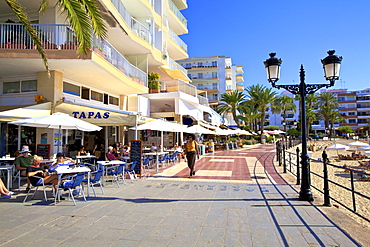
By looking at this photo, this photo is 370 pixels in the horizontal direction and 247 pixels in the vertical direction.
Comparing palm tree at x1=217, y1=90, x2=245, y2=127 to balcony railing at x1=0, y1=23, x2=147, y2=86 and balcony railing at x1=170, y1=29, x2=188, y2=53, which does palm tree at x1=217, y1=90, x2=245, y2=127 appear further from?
balcony railing at x1=0, y1=23, x2=147, y2=86

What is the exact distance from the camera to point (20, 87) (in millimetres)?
11875

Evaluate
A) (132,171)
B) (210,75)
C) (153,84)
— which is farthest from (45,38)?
(210,75)

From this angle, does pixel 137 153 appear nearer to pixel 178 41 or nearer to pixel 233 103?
pixel 178 41

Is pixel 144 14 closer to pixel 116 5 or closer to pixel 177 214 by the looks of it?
pixel 116 5

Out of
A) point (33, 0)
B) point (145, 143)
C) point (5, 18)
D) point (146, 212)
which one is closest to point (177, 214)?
point (146, 212)

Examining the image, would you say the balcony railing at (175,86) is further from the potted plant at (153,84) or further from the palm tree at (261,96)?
the palm tree at (261,96)

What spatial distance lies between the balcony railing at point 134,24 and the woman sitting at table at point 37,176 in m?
10.5

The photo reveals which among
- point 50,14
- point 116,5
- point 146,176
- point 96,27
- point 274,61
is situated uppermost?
point 116,5

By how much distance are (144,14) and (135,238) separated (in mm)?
18990

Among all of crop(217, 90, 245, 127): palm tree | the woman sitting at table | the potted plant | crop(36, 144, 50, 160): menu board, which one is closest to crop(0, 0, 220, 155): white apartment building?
crop(36, 144, 50, 160): menu board

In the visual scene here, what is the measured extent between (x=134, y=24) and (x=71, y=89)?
7732mm

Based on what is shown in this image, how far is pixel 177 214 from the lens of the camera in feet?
17.0

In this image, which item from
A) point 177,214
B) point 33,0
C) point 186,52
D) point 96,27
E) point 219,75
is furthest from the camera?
point 219,75

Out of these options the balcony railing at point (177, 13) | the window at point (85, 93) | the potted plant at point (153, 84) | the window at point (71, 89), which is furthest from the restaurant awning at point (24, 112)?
the balcony railing at point (177, 13)
